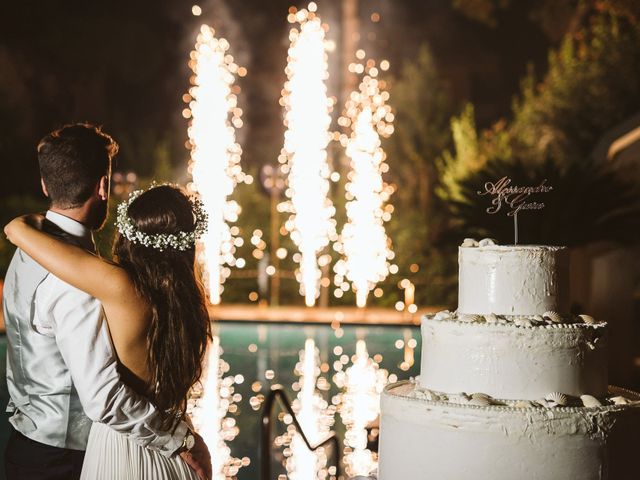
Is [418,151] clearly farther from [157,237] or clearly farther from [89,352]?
[89,352]

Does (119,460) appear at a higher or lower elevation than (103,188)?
lower

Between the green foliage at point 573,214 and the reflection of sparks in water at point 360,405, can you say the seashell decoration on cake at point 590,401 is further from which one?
the green foliage at point 573,214

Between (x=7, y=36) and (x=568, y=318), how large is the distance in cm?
2844

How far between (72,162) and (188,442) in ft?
3.30

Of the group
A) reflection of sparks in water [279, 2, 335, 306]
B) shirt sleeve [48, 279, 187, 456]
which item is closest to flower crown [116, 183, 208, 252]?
shirt sleeve [48, 279, 187, 456]

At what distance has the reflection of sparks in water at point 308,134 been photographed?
17922 mm

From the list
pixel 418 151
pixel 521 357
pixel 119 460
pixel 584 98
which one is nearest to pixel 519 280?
pixel 521 357

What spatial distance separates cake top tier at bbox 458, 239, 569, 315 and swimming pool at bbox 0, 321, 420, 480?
3112 millimetres

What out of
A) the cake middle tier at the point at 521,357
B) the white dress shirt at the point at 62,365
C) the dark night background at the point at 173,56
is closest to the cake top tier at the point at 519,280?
the cake middle tier at the point at 521,357

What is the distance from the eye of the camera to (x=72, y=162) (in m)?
2.91

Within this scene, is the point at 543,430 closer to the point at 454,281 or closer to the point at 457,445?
the point at 457,445

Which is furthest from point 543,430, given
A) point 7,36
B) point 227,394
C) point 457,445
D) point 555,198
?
point 7,36

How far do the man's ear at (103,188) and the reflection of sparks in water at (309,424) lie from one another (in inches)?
160

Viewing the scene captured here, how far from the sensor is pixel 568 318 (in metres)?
4.30
